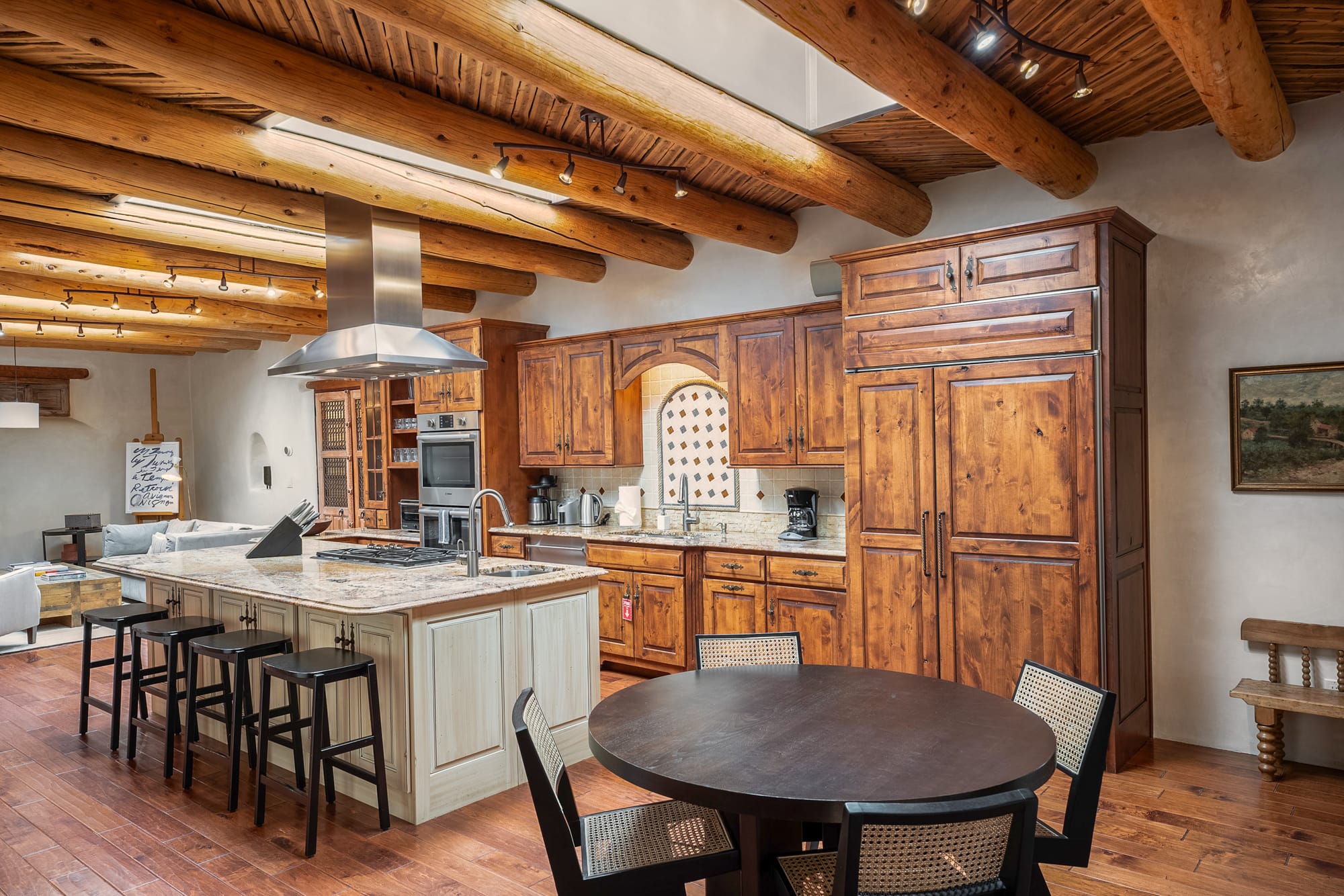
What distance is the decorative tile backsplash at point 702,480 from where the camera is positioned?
5.36 m

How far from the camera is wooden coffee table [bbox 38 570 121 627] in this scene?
7206 millimetres

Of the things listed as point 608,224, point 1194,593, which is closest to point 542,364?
point 608,224

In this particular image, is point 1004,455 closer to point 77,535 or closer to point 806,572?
point 806,572

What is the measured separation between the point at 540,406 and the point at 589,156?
9.51 feet

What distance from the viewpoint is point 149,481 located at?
10477 millimetres

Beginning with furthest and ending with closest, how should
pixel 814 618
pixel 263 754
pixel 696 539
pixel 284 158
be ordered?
pixel 696 539, pixel 814 618, pixel 284 158, pixel 263 754

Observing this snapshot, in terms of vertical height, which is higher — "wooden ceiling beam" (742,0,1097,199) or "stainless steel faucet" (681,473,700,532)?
"wooden ceiling beam" (742,0,1097,199)

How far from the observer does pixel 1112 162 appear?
4227 millimetres

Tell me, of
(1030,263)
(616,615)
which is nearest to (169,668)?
(616,615)

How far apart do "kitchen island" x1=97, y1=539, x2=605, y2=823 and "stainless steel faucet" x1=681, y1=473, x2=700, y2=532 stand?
5.30 feet

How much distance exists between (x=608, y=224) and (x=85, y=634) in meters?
3.81

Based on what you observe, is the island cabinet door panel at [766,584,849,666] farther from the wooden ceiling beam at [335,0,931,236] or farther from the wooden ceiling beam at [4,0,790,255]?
the wooden ceiling beam at [4,0,790,255]

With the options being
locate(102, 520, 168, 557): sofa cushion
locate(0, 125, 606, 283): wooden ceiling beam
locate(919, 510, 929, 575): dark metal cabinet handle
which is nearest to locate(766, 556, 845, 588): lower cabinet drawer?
locate(919, 510, 929, 575): dark metal cabinet handle

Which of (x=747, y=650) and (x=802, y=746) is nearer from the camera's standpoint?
(x=802, y=746)
